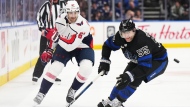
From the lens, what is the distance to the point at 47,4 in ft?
23.3

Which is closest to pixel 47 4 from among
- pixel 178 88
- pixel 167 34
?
pixel 178 88

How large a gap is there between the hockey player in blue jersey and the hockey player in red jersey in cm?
36

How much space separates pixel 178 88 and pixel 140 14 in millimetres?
8252

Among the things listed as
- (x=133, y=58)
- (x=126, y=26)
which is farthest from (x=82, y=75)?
(x=126, y=26)

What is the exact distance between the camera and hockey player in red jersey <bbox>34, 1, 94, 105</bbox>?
4941 millimetres

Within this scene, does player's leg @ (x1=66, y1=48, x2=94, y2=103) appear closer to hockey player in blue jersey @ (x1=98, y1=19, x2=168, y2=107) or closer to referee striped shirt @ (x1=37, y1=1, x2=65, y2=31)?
hockey player in blue jersey @ (x1=98, y1=19, x2=168, y2=107)

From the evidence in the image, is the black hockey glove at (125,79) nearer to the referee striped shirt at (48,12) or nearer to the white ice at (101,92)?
the white ice at (101,92)

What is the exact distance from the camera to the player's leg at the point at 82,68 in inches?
193

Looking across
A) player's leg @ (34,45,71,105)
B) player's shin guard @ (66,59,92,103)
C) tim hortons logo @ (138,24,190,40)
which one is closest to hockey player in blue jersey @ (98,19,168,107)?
player's shin guard @ (66,59,92,103)

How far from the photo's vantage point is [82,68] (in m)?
4.90

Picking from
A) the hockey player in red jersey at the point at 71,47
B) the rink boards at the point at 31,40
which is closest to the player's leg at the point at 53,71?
the hockey player in red jersey at the point at 71,47

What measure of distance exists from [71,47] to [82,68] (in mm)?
269

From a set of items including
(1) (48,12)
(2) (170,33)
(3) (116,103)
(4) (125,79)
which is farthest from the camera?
(2) (170,33)

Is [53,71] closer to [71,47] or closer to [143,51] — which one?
[71,47]
